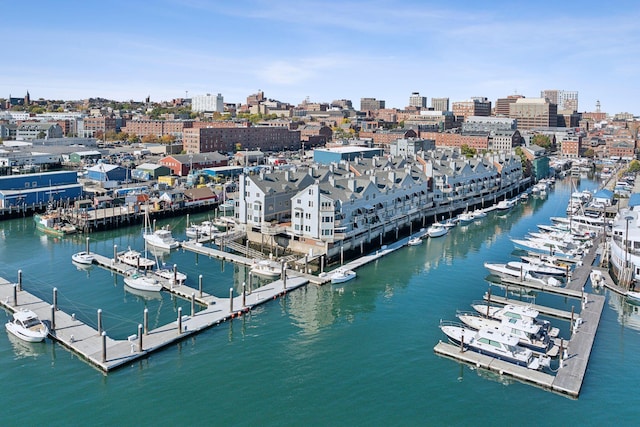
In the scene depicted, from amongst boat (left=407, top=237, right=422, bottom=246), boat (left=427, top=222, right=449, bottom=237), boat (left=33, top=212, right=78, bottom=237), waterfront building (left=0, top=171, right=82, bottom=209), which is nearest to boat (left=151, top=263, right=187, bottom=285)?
boat (left=33, top=212, right=78, bottom=237)

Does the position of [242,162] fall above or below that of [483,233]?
above

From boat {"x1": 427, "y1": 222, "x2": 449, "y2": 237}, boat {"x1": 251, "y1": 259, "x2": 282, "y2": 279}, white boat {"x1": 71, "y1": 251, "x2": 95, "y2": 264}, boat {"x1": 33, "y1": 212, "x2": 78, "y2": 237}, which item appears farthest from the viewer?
boat {"x1": 427, "y1": 222, "x2": 449, "y2": 237}

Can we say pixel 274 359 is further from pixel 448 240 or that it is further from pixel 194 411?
pixel 448 240

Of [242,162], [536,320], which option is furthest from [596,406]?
[242,162]

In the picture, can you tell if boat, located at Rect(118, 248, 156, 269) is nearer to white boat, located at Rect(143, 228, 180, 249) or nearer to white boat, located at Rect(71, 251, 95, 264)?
white boat, located at Rect(71, 251, 95, 264)

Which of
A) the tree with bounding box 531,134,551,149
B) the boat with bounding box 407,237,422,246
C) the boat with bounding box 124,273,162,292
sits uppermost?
the tree with bounding box 531,134,551,149

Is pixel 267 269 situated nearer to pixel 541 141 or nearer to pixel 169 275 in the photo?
pixel 169 275
